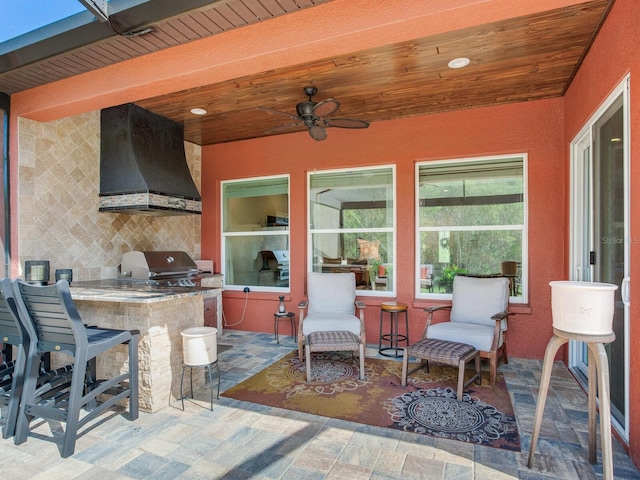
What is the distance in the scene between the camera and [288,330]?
200 inches

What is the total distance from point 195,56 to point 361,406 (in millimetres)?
2892

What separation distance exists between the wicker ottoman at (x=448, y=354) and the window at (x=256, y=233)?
2457 millimetres

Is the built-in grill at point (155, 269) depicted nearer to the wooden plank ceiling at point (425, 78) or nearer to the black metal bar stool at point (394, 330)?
the wooden plank ceiling at point (425, 78)

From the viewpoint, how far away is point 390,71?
3.34 metres

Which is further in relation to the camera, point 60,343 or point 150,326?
point 150,326

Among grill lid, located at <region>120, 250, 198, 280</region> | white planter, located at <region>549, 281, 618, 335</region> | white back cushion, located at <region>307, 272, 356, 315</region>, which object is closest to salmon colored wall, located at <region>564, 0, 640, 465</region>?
white planter, located at <region>549, 281, 618, 335</region>

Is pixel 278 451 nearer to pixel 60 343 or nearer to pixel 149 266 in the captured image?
pixel 60 343

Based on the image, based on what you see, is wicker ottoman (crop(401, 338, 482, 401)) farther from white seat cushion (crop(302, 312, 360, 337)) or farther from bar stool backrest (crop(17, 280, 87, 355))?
bar stool backrest (crop(17, 280, 87, 355))

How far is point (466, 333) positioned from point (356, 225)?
2.07 meters

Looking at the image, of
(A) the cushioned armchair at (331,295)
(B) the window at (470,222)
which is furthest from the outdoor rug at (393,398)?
(B) the window at (470,222)

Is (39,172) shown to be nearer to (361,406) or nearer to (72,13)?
(72,13)

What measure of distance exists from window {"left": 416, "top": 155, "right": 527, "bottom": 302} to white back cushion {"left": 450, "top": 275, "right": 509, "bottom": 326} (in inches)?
21.7

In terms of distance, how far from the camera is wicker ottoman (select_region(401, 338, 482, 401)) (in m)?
2.97

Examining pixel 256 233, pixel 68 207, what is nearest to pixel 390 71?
pixel 256 233
